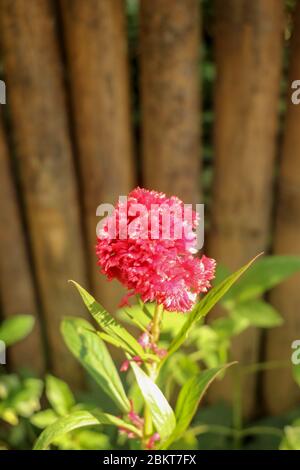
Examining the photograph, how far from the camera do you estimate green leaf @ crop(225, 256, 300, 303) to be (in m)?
1.23

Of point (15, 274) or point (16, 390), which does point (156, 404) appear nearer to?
point (16, 390)

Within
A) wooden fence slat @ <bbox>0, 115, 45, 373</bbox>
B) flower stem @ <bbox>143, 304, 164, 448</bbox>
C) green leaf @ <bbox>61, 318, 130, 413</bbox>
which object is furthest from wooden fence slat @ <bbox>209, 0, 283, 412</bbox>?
flower stem @ <bbox>143, 304, 164, 448</bbox>

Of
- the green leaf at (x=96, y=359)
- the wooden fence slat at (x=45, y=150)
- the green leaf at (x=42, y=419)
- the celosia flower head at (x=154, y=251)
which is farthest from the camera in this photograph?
the wooden fence slat at (x=45, y=150)

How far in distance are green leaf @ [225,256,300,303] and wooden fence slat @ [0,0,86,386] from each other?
1.52 ft

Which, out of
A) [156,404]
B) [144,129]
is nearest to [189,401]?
[156,404]

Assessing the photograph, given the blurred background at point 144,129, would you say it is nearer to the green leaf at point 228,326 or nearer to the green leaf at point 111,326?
the green leaf at point 228,326

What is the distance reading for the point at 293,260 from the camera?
1251 mm

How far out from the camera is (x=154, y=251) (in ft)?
2.24

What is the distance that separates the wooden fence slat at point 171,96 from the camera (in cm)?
128

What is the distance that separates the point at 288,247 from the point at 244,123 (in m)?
0.33

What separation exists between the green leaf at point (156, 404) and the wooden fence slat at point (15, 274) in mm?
861

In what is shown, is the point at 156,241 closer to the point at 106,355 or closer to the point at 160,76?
the point at 106,355

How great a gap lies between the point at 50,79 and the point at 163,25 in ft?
0.87

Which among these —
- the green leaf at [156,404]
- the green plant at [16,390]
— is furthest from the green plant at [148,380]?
→ the green plant at [16,390]
